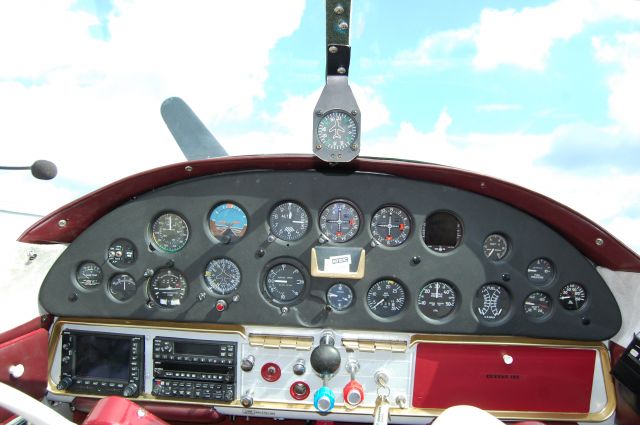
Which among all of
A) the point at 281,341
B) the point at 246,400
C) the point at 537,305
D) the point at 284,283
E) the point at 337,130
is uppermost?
the point at 337,130

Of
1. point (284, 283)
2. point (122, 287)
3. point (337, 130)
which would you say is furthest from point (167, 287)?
point (337, 130)

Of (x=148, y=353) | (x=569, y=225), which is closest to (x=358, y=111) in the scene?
(x=569, y=225)

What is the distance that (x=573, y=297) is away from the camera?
3129mm

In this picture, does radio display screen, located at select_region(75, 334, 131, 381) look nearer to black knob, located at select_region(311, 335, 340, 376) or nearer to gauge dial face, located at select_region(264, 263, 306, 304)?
gauge dial face, located at select_region(264, 263, 306, 304)

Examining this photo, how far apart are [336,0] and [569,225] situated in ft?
6.36

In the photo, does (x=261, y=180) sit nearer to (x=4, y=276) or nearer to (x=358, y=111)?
(x=358, y=111)

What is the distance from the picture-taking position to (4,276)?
294 centimetres

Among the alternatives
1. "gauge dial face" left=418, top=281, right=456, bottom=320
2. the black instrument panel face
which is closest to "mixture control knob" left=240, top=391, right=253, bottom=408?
the black instrument panel face

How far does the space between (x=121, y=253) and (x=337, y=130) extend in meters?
1.64

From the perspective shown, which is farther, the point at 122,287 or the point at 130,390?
the point at 122,287

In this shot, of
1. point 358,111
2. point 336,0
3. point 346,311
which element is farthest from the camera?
point 346,311

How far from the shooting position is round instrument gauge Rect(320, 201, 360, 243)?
10.2 ft

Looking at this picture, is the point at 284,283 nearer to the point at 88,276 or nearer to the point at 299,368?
the point at 299,368

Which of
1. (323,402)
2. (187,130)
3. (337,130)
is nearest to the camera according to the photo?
(323,402)
